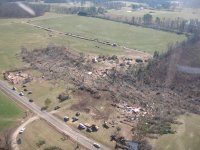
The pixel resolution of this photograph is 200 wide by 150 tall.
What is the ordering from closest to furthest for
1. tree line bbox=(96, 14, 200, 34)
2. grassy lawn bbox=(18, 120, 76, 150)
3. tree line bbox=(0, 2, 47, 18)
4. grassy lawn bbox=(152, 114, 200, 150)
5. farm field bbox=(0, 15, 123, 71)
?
1. grassy lawn bbox=(18, 120, 76, 150)
2. grassy lawn bbox=(152, 114, 200, 150)
3. farm field bbox=(0, 15, 123, 71)
4. tree line bbox=(96, 14, 200, 34)
5. tree line bbox=(0, 2, 47, 18)

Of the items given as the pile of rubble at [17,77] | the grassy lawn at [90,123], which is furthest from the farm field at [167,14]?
the grassy lawn at [90,123]

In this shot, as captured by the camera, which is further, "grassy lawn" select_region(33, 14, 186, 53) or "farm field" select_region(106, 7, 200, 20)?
"farm field" select_region(106, 7, 200, 20)

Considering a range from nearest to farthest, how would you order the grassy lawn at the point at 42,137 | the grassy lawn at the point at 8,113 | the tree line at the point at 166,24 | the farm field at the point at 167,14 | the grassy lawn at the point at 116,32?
1. the grassy lawn at the point at 42,137
2. the grassy lawn at the point at 8,113
3. the grassy lawn at the point at 116,32
4. the tree line at the point at 166,24
5. the farm field at the point at 167,14

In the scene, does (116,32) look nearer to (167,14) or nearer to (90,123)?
(167,14)

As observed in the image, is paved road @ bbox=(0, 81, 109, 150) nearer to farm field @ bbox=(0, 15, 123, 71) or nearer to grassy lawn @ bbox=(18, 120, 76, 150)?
grassy lawn @ bbox=(18, 120, 76, 150)

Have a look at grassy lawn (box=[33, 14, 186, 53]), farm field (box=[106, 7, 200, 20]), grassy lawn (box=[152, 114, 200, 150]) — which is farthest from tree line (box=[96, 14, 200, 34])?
grassy lawn (box=[152, 114, 200, 150])

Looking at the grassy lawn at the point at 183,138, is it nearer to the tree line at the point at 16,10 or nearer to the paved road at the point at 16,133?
the paved road at the point at 16,133
